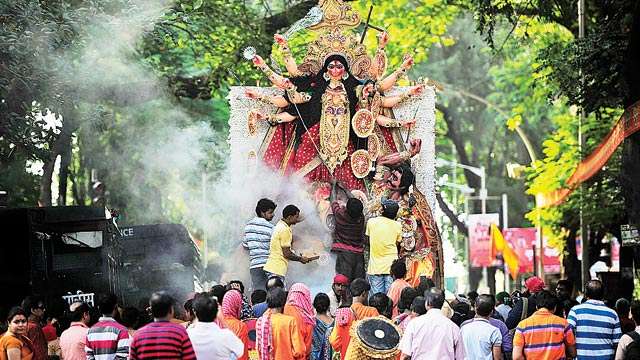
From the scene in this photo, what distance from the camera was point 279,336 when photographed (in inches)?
500

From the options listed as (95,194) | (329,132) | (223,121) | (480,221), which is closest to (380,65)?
(329,132)

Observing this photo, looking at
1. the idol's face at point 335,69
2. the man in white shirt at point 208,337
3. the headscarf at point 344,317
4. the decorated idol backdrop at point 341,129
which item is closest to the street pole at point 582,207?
the decorated idol backdrop at point 341,129

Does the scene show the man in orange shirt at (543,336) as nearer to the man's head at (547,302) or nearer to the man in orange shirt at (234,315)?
the man's head at (547,302)

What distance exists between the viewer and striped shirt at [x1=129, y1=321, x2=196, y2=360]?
10117 mm

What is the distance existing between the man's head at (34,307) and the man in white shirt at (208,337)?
12.6ft

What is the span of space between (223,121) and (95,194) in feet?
14.7

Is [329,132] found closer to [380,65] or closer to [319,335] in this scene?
[380,65]

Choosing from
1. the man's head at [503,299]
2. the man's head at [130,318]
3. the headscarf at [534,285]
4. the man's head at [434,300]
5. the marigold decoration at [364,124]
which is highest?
Answer: the marigold decoration at [364,124]

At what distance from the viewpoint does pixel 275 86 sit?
21.3m

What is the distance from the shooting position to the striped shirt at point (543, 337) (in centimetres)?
1222

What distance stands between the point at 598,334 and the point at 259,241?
802 cm

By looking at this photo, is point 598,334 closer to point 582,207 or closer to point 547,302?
point 547,302

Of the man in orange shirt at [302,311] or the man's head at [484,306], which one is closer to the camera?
the man's head at [484,306]

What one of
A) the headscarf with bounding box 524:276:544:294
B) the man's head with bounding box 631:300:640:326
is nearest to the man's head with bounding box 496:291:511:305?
the headscarf with bounding box 524:276:544:294
